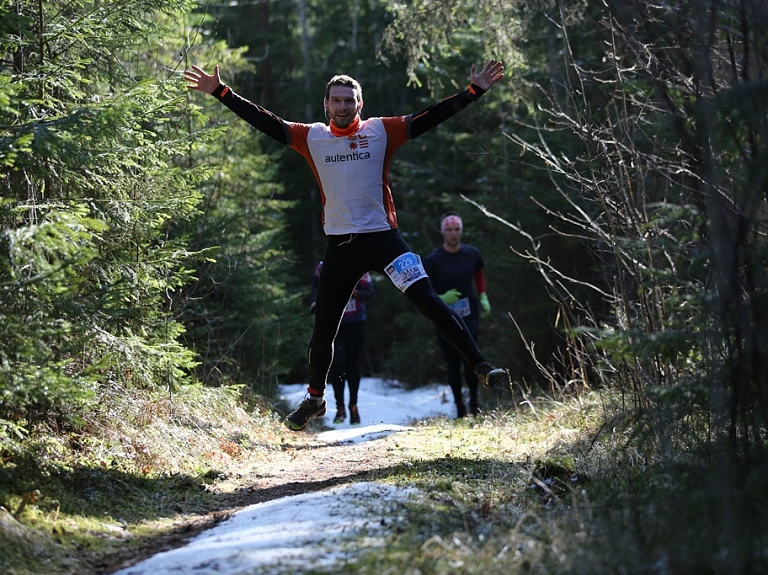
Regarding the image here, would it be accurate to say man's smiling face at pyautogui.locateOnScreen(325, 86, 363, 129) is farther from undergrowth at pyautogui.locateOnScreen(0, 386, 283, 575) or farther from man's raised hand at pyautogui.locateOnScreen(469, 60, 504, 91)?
undergrowth at pyautogui.locateOnScreen(0, 386, 283, 575)

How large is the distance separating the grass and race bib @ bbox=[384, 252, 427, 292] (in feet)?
4.16

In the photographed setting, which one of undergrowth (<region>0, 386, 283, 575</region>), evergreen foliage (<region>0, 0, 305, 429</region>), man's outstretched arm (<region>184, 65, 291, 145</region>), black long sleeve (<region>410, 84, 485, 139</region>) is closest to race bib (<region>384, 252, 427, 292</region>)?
black long sleeve (<region>410, 84, 485, 139</region>)

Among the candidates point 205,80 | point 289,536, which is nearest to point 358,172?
point 205,80

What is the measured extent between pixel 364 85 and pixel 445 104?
22.5 metres

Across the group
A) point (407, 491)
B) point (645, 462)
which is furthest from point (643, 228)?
point (407, 491)

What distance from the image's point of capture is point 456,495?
15.9 feet

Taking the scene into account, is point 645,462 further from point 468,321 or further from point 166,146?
point 468,321

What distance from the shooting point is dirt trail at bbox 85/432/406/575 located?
4316 mm

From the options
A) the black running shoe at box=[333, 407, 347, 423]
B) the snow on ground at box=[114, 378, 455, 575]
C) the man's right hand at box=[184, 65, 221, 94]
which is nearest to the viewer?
the snow on ground at box=[114, 378, 455, 575]

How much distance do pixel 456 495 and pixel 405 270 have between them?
1.72 metres

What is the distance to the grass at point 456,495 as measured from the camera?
341cm

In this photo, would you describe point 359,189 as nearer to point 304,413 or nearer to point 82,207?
point 304,413

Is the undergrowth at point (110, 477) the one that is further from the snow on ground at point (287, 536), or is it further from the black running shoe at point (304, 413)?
the black running shoe at point (304, 413)

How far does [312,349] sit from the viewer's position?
650 cm
